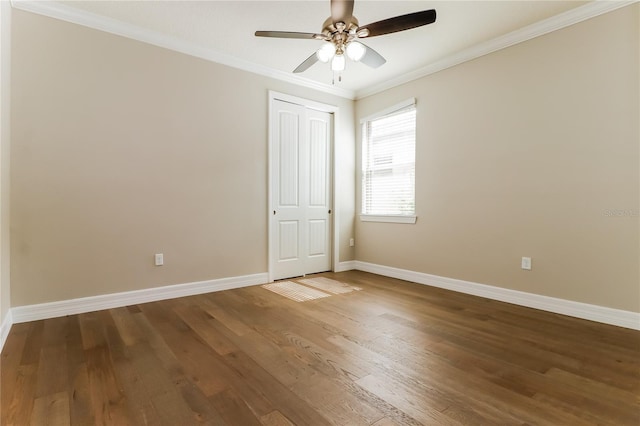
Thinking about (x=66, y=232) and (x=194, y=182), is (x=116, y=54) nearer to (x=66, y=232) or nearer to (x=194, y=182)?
(x=194, y=182)

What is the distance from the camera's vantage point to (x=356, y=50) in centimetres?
244

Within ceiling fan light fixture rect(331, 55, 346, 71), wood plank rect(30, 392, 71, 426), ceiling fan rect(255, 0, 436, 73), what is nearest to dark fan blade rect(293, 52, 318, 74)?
ceiling fan rect(255, 0, 436, 73)

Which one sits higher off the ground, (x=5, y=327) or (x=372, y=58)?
(x=372, y=58)

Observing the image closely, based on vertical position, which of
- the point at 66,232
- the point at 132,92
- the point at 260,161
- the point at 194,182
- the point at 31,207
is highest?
the point at 132,92

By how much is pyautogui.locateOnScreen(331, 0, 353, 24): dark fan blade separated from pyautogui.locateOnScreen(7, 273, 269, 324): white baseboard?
9.55 feet

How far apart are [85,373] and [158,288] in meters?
1.51

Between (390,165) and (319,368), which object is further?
(390,165)

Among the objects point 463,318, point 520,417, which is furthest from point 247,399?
point 463,318

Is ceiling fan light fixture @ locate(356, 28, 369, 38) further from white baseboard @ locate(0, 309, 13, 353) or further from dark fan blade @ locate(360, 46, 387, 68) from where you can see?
white baseboard @ locate(0, 309, 13, 353)

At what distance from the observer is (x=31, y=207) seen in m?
2.72

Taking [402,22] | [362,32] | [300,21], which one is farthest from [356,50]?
[300,21]

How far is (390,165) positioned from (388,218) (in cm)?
75

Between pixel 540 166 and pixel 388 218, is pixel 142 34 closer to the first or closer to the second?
pixel 388 218

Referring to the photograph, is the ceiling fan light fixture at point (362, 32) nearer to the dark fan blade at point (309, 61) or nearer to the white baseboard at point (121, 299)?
the dark fan blade at point (309, 61)
